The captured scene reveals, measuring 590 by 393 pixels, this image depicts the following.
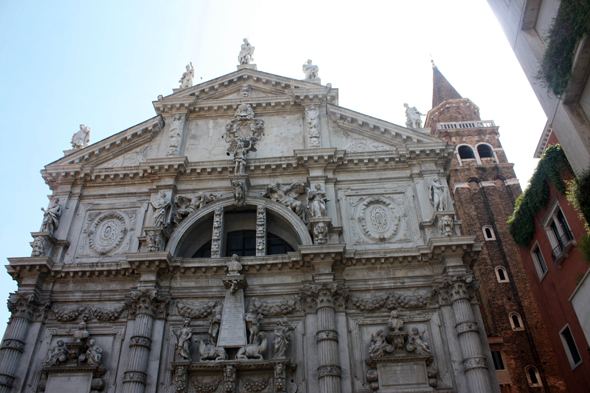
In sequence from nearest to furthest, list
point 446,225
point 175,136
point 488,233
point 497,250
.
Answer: point 446,225
point 175,136
point 497,250
point 488,233

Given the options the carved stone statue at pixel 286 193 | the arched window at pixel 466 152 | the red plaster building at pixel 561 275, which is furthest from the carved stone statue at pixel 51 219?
the arched window at pixel 466 152

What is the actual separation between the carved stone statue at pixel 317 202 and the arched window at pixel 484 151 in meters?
22.9

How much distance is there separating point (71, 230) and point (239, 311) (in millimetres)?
7583

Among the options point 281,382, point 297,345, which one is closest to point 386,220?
point 297,345

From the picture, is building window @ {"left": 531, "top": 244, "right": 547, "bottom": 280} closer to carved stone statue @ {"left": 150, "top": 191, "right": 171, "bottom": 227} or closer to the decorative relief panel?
carved stone statue @ {"left": 150, "top": 191, "right": 171, "bottom": 227}

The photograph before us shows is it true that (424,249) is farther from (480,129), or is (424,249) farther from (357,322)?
(480,129)

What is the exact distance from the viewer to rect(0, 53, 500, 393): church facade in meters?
13.8

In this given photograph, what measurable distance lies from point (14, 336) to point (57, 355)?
1586mm

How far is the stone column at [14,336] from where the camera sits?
14.0 m

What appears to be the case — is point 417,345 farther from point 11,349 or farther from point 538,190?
point 11,349

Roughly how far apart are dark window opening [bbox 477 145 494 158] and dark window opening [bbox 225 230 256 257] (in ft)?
78.2

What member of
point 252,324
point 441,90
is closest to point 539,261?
point 252,324

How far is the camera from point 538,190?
62.3 ft

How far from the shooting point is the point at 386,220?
16797mm
